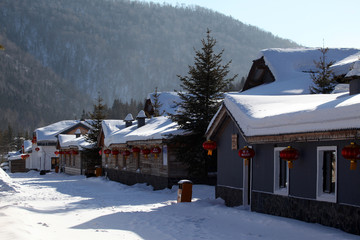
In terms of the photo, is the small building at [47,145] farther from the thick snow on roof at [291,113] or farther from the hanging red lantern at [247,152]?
the hanging red lantern at [247,152]

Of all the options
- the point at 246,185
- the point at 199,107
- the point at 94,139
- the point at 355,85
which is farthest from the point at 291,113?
the point at 94,139

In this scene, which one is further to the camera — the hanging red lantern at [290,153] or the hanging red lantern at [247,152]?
the hanging red lantern at [247,152]

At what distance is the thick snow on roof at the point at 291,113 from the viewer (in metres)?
10.1

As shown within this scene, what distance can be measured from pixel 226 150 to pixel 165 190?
6990mm

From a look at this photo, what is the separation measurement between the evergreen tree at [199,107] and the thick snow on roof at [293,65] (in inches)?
214

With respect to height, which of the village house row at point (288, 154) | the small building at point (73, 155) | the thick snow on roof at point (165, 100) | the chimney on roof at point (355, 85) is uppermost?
the thick snow on roof at point (165, 100)

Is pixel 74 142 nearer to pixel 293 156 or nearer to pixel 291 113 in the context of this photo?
pixel 293 156

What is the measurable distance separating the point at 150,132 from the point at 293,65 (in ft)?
39.2

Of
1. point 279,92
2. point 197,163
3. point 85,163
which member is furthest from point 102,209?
point 85,163

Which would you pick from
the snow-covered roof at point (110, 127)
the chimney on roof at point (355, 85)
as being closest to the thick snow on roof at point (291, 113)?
the chimney on roof at point (355, 85)

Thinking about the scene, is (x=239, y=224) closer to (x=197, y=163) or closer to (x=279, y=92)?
(x=197, y=163)

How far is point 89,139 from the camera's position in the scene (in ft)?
136

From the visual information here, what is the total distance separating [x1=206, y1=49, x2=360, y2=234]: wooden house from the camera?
10.4 meters

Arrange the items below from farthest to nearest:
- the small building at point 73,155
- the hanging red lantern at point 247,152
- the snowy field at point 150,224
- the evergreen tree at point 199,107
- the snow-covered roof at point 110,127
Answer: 1. the small building at point 73,155
2. the snow-covered roof at point 110,127
3. the evergreen tree at point 199,107
4. the hanging red lantern at point 247,152
5. the snowy field at point 150,224
